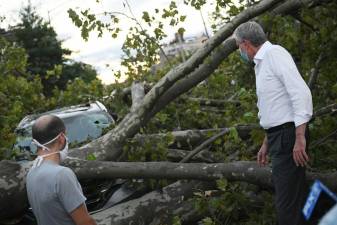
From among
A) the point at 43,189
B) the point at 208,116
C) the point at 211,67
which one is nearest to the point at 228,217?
the point at 211,67

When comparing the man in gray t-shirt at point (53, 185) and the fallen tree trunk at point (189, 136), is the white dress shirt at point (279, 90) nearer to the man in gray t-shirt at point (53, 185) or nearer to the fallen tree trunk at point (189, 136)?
the fallen tree trunk at point (189, 136)

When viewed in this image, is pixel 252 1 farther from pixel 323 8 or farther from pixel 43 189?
pixel 43 189

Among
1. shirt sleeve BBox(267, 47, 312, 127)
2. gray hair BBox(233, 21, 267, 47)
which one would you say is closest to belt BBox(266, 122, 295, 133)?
shirt sleeve BBox(267, 47, 312, 127)

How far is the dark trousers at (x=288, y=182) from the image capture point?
4.20 metres

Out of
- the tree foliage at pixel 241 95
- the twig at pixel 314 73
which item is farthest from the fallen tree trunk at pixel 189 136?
the twig at pixel 314 73

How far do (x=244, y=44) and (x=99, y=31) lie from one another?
3.35m

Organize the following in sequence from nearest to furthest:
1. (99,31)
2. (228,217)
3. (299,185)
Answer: (299,185) → (228,217) → (99,31)

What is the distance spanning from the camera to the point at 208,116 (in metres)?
7.57

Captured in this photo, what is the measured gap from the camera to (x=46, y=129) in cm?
338

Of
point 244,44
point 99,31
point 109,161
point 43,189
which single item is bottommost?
point 109,161

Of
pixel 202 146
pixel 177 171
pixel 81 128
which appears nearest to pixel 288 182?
pixel 177 171

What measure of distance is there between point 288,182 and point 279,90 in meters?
0.73

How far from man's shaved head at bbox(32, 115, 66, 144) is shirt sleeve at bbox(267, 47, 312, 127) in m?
1.78

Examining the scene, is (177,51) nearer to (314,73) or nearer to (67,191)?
(314,73)
